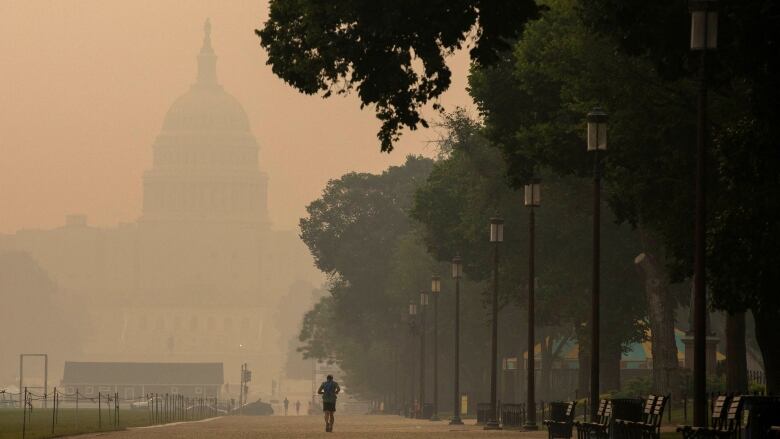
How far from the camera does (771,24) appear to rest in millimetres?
32688

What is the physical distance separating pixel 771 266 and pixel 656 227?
911 cm

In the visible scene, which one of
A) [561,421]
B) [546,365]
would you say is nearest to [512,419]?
[561,421]

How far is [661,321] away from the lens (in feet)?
194

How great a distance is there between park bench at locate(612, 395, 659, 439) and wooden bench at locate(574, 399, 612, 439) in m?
0.28

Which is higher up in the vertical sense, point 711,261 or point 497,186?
point 497,186

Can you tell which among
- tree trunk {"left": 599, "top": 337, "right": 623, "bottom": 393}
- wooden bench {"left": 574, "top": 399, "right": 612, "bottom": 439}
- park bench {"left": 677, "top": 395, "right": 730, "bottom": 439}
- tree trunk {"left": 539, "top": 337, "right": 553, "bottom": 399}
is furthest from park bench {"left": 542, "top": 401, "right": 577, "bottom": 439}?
tree trunk {"left": 539, "top": 337, "right": 553, "bottom": 399}

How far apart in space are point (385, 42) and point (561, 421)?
36.8ft

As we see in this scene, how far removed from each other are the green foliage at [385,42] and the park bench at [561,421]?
9066 mm

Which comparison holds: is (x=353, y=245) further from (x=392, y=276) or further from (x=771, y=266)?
(x=771, y=266)

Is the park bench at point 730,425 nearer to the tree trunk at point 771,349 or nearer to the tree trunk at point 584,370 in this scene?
the tree trunk at point 771,349

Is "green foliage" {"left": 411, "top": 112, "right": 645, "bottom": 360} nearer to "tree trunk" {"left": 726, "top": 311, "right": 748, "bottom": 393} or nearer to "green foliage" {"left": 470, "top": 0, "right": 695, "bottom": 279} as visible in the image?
"green foliage" {"left": 470, "top": 0, "right": 695, "bottom": 279}

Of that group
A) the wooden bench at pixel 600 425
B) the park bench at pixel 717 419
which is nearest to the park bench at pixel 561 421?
the wooden bench at pixel 600 425

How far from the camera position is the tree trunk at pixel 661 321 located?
58.6 m

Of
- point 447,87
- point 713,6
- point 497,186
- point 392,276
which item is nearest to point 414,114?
point 447,87
